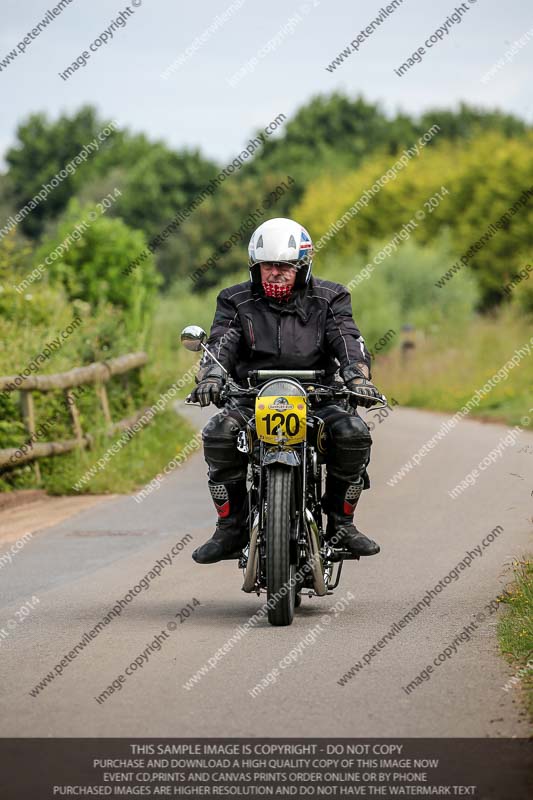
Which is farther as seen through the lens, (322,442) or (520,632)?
(322,442)

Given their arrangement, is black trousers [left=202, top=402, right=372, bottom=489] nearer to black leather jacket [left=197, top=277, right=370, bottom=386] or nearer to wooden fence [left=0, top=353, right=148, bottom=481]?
black leather jacket [left=197, top=277, right=370, bottom=386]

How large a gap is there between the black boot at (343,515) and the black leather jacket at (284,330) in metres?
0.71

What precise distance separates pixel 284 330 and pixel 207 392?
0.73 meters

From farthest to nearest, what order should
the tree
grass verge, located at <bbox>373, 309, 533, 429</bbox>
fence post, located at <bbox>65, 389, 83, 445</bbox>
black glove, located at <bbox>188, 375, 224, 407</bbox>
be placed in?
the tree
grass verge, located at <bbox>373, 309, 533, 429</bbox>
fence post, located at <bbox>65, 389, 83, 445</bbox>
black glove, located at <bbox>188, 375, 224, 407</bbox>

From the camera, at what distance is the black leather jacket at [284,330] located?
8133mm

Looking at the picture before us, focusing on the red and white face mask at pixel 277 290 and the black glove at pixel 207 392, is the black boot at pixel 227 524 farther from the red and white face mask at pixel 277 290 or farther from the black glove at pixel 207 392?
the red and white face mask at pixel 277 290

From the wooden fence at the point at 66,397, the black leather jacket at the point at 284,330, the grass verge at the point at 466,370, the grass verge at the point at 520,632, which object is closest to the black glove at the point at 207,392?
the black leather jacket at the point at 284,330

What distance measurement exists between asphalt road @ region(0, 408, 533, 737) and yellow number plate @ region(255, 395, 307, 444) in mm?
1046

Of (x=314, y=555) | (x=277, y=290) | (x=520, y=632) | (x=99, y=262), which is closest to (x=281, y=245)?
(x=277, y=290)

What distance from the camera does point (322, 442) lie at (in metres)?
7.91

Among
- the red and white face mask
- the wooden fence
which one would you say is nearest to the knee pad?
the red and white face mask

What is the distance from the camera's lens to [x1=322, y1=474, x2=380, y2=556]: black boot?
8086 mm

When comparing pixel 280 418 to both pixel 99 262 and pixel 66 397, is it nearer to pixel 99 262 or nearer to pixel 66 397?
pixel 66 397

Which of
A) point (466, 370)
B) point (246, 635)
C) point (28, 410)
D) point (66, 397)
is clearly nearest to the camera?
point (246, 635)
